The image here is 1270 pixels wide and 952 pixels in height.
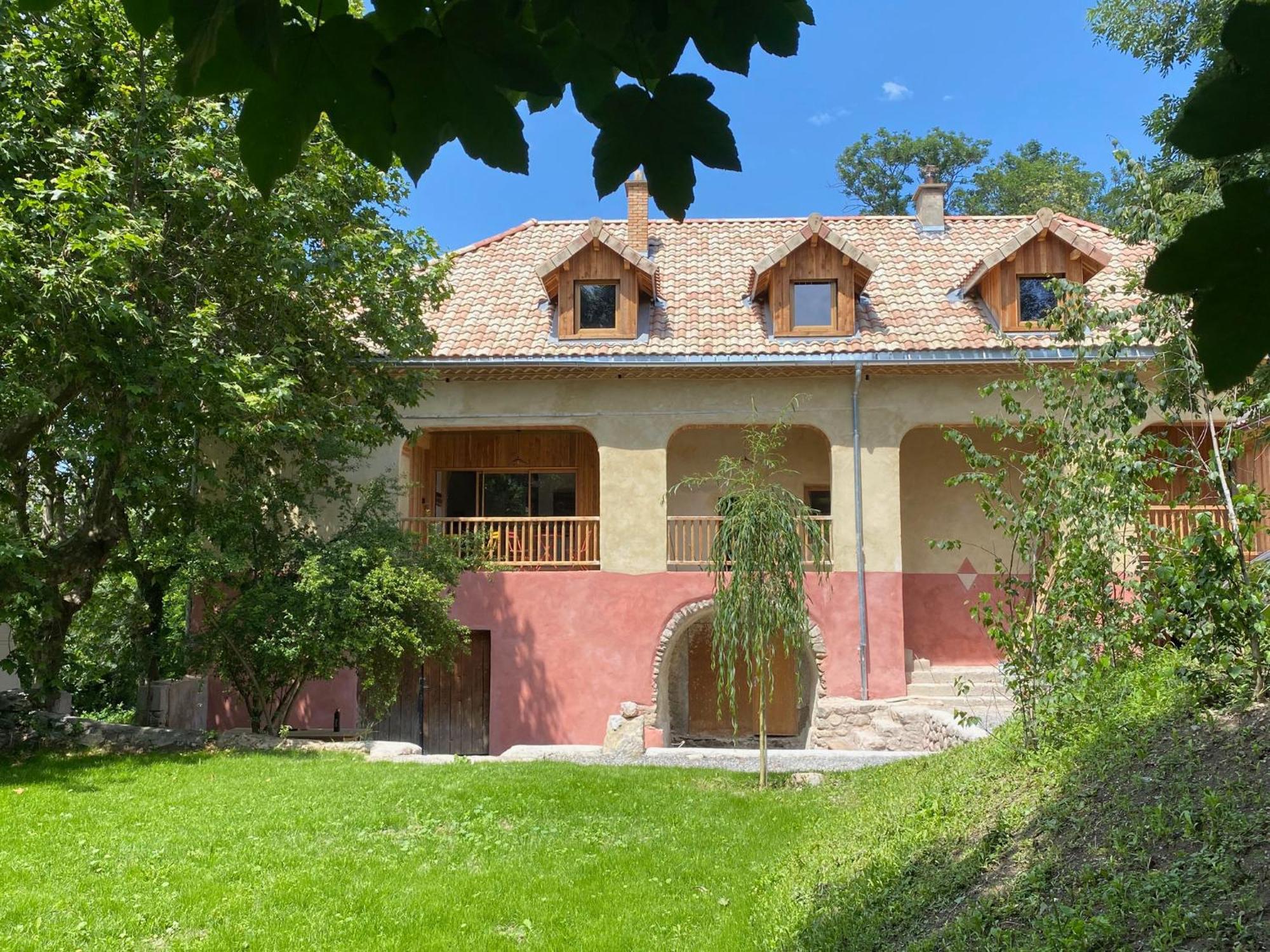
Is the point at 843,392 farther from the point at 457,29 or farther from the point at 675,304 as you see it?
the point at 457,29

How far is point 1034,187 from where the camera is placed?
101 feet

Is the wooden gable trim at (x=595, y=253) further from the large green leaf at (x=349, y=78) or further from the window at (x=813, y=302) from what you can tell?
the large green leaf at (x=349, y=78)

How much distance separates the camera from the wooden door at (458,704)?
15.3 meters

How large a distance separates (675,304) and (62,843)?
11.8 metres

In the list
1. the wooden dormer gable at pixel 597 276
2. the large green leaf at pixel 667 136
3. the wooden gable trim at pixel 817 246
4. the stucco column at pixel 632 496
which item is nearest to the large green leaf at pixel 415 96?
the large green leaf at pixel 667 136

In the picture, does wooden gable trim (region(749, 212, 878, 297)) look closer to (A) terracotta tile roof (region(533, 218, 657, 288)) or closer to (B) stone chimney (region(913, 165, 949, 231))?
(A) terracotta tile roof (region(533, 218, 657, 288))

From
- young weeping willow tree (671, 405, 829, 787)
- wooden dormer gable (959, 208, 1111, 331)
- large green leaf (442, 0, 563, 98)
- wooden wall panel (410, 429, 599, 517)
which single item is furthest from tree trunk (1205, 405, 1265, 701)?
wooden wall panel (410, 429, 599, 517)

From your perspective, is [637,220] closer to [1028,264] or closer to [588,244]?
[588,244]

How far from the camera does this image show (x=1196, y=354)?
1.14 metres

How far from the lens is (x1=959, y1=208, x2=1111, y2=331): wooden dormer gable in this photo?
48.9 feet

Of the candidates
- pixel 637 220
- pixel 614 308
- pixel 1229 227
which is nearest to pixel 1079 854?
pixel 1229 227

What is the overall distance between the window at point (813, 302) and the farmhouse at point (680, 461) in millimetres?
41

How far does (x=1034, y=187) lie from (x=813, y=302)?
19450mm

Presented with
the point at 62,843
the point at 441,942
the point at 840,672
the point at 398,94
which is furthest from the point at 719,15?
the point at 840,672
